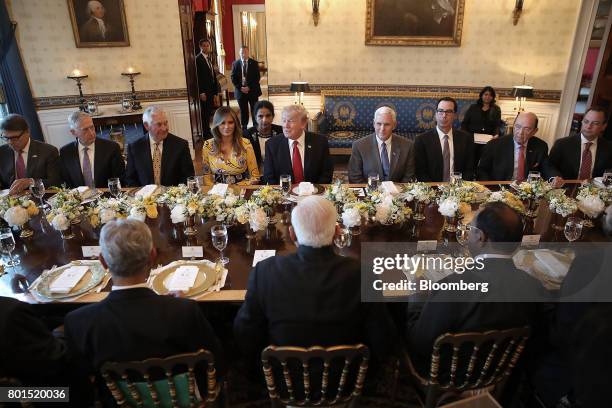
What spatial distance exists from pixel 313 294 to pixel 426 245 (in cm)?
103

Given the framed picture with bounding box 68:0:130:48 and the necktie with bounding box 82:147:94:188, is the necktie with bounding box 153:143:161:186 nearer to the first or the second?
Answer: the necktie with bounding box 82:147:94:188

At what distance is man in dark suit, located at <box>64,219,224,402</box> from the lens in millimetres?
1532

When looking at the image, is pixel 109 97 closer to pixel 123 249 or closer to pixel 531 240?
pixel 123 249

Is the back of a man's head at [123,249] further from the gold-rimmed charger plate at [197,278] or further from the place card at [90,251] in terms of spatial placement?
the place card at [90,251]

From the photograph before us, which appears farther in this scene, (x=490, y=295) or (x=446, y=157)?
(x=446, y=157)

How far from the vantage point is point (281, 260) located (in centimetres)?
173

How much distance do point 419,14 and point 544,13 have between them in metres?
1.92

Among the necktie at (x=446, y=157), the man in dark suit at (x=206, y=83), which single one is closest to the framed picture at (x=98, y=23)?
the man in dark suit at (x=206, y=83)

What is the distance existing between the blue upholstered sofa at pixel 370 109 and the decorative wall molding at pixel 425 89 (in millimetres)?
102

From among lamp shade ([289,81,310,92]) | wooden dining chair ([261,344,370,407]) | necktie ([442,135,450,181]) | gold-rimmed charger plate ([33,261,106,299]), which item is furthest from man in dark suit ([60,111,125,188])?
lamp shade ([289,81,310,92])

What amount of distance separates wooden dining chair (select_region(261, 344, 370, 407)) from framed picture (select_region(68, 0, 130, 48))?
21.7ft

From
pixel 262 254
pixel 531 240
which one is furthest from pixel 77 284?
pixel 531 240

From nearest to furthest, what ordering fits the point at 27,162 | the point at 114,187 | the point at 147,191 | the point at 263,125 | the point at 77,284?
1. the point at 77,284
2. the point at 114,187
3. the point at 147,191
4. the point at 27,162
5. the point at 263,125

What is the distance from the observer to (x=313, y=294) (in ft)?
5.42
